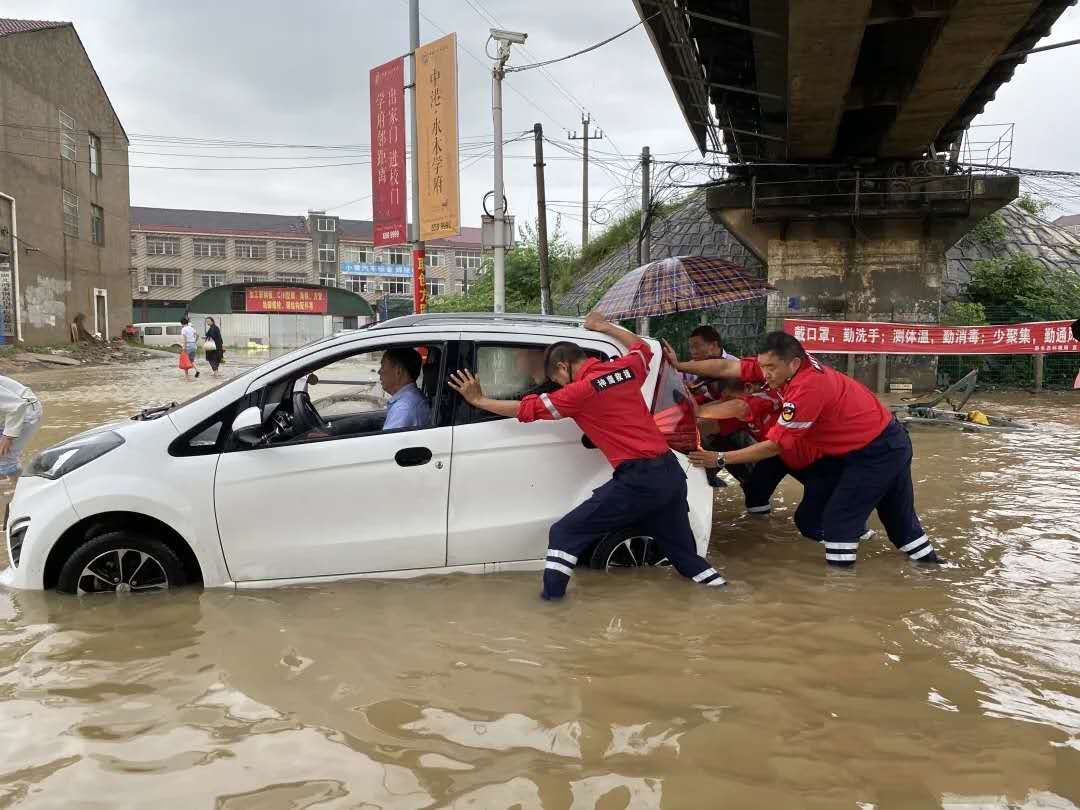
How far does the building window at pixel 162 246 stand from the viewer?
62594 millimetres

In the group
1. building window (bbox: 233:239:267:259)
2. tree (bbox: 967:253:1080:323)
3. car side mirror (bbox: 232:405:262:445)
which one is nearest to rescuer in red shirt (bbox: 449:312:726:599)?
car side mirror (bbox: 232:405:262:445)

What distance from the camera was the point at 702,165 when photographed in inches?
686

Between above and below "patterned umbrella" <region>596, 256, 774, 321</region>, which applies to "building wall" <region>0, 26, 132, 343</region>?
above

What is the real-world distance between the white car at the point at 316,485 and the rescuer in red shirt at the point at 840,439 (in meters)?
0.68

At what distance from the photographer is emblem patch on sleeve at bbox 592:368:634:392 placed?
13.3 feet

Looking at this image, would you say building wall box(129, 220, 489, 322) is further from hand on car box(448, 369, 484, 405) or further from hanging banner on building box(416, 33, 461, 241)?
hand on car box(448, 369, 484, 405)

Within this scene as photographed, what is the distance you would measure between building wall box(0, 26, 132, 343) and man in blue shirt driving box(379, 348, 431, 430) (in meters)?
28.9

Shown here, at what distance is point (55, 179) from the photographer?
101 ft

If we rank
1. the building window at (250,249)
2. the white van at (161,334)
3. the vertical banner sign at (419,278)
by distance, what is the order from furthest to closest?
1. the building window at (250,249)
2. the white van at (161,334)
3. the vertical banner sign at (419,278)

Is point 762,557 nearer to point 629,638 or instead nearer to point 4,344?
point 629,638

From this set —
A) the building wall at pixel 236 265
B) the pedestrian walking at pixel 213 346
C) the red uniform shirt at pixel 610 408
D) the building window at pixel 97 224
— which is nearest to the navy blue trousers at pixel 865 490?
the red uniform shirt at pixel 610 408

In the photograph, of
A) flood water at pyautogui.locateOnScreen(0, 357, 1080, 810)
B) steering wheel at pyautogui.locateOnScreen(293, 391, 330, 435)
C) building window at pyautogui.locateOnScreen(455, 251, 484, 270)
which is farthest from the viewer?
building window at pyautogui.locateOnScreen(455, 251, 484, 270)

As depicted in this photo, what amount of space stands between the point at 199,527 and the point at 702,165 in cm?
1544

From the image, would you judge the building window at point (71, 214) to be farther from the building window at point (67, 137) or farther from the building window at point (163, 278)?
the building window at point (163, 278)
